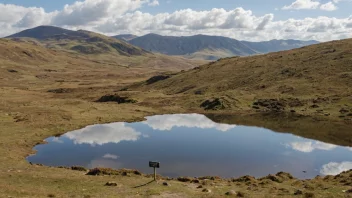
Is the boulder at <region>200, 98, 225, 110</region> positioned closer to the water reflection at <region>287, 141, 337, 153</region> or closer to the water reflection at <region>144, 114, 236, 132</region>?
the water reflection at <region>144, 114, 236, 132</region>

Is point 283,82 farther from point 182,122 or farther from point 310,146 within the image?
point 310,146

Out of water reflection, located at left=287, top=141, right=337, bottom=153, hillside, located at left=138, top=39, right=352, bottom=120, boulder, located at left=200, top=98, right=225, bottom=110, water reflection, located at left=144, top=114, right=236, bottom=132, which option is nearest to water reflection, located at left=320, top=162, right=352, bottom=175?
water reflection, located at left=287, top=141, right=337, bottom=153

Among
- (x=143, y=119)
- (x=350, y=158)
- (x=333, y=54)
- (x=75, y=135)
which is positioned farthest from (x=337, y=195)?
(x=333, y=54)

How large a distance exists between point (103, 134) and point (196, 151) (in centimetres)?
2286

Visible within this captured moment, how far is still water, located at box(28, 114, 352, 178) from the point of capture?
48.6m

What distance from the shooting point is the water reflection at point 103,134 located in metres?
66.6

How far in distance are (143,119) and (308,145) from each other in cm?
4245

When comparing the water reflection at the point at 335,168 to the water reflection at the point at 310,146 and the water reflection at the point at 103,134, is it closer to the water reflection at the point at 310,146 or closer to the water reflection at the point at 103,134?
the water reflection at the point at 310,146

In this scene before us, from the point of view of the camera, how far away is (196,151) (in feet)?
192

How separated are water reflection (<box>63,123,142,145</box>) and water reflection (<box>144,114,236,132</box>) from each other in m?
8.08

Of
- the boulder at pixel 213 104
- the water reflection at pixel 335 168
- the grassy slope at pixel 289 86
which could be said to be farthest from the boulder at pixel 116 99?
the water reflection at pixel 335 168

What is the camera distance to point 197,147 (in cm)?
6209

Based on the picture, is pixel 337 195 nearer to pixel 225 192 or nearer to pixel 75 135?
pixel 225 192

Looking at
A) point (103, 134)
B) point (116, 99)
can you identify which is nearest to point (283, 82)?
point (116, 99)
